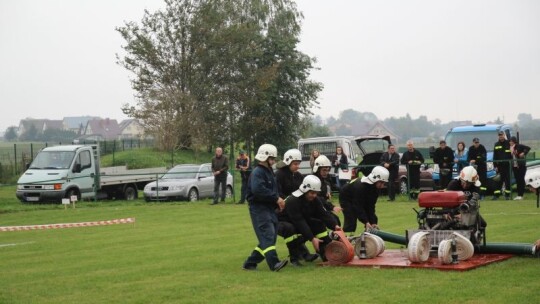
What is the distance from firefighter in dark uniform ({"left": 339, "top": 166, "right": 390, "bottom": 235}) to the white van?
59.0ft

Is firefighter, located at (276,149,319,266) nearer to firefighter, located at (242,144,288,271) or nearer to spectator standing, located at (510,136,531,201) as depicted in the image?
firefighter, located at (242,144,288,271)

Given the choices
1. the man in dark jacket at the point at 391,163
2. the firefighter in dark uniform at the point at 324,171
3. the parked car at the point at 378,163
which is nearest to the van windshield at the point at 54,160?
the parked car at the point at 378,163

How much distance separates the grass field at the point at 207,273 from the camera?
34.4 feet

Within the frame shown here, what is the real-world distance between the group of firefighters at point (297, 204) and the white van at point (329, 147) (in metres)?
18.2

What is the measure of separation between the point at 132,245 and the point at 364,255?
20.2 feet

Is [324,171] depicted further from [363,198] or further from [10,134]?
[10,134]

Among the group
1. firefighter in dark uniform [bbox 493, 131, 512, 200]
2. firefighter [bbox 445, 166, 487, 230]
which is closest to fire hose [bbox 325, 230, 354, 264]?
firefighter [bbox 445, 166, 487, 230]

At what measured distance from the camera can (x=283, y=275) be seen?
12539 mm

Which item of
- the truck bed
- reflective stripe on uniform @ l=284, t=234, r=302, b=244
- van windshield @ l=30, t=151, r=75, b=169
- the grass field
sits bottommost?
the grass field

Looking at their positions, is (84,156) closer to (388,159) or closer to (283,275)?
(388,159)

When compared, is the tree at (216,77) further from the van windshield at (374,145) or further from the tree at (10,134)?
the tree at (10,134)

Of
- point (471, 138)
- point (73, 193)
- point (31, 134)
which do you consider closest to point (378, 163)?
point (471, 138)

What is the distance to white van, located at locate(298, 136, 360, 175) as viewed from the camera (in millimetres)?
33469

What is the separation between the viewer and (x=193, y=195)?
33.0 meters
